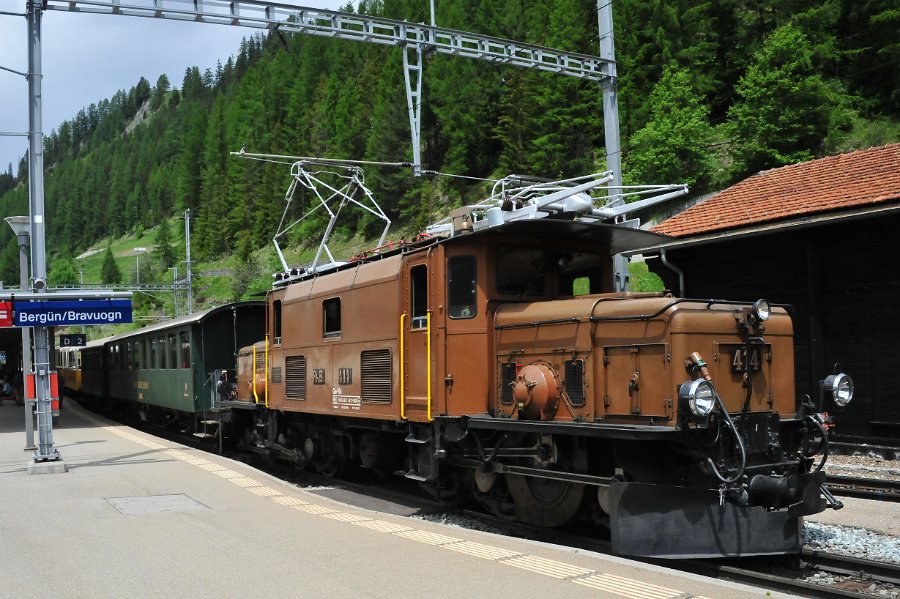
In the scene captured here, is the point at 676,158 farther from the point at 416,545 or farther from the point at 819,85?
the point at 416,545

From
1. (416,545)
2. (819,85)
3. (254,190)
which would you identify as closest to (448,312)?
(416,545)

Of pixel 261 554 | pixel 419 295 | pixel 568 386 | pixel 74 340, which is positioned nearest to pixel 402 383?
pixel 419 295

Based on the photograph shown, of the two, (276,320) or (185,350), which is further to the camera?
(185,350)

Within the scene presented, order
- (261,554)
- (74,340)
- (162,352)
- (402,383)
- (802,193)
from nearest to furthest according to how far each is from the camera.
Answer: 1. (261,554)
2. (402,383)
3. (802,193)
4. (162,352)
5. (74,340)

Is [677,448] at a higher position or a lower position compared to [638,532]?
higher

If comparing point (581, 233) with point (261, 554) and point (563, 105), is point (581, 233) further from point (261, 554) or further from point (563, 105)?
point (563, 105)

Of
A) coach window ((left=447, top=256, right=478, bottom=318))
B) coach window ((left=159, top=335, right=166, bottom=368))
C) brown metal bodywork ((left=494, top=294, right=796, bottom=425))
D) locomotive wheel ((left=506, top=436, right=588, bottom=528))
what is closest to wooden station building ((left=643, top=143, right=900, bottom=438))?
coach window ((left=447, top=256, right=478, bottom=318))

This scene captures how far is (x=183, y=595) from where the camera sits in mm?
5602

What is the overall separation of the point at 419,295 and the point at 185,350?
11.4 meters

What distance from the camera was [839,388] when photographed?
24.8 ft

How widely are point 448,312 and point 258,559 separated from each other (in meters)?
3.32

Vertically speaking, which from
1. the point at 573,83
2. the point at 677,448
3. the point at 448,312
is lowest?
the point at 677,448

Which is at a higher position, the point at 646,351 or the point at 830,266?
the point at 830,266

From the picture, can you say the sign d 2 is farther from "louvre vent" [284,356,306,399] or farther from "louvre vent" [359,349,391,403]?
"louvre vent" [359,349,391,403]
